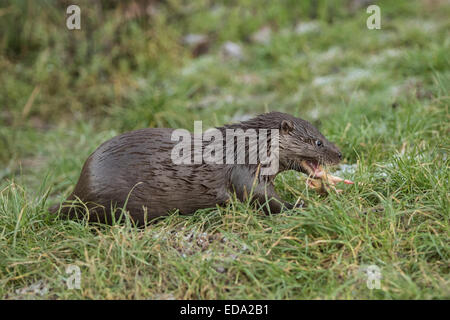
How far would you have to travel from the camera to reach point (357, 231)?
2551mm

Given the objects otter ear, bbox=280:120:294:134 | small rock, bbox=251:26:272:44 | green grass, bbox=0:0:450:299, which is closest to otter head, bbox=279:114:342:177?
otter ear, bbox=280:120:294:134

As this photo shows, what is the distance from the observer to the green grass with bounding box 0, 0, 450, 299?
247 cm

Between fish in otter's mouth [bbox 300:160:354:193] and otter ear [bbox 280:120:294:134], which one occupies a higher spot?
otter ear [bbox 280:120:294:134]

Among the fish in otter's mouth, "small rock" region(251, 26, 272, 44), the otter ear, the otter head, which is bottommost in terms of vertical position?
the fish in otter's mouth

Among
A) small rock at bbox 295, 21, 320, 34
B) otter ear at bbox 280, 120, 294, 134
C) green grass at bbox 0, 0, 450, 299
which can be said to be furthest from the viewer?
small rock at bbox 295, 21, 320, 34

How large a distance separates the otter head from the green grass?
0.20 metres

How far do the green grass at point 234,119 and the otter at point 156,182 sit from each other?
0.32ft

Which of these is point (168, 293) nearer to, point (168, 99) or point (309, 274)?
point (309, 274)

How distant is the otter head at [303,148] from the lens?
306 centimetres

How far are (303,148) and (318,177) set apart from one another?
0.22m

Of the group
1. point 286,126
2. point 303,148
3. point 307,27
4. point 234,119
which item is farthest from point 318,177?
point 307,27

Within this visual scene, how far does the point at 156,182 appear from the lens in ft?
9.29

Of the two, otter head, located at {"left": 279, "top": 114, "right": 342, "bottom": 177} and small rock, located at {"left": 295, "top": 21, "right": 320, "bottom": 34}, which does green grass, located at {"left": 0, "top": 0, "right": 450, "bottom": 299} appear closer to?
small rock, located at {"left": 295, "top": 21, "right": 320, "bottom": 34}
